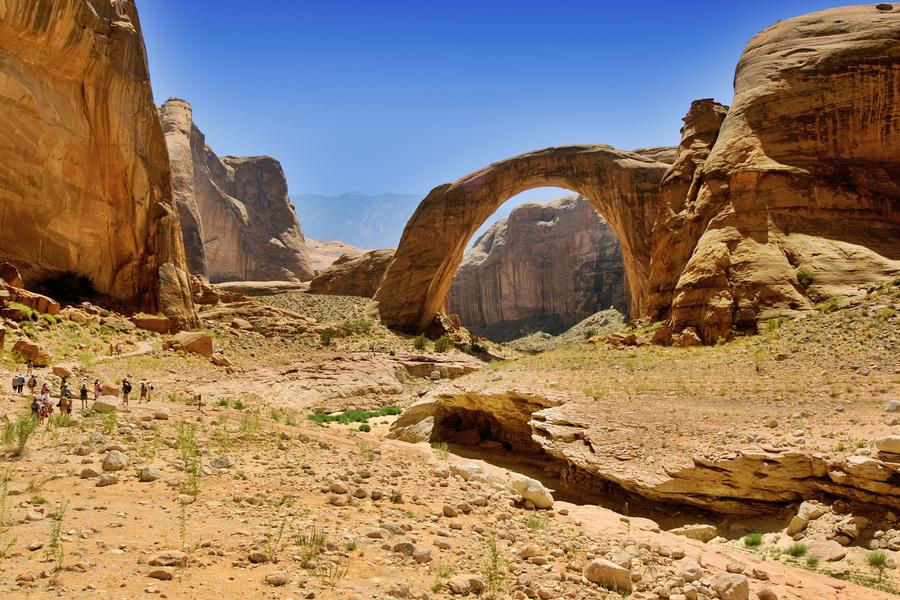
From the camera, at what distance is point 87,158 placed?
2141cm

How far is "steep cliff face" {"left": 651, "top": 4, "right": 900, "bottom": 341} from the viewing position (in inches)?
727

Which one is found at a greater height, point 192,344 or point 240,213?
point 240,213

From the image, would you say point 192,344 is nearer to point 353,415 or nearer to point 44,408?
point 353,415

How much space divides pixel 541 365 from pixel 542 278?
1902 inches

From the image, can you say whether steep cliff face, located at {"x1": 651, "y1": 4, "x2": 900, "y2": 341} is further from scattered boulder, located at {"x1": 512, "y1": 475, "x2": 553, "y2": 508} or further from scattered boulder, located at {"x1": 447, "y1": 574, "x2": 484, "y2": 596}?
scattered boulder, located at {"x1": 447, "y1": 574, "x2": 484, "y2": 596}

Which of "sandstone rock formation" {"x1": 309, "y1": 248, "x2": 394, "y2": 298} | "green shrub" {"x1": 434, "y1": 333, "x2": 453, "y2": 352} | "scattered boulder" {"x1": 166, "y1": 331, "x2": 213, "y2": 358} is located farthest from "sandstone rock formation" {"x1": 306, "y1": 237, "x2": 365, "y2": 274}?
"scattered boulder" {"x1": 166, "y1": 331, "x2": 213, "y2": 358}

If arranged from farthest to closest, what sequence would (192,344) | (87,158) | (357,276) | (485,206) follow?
(357,276)
(485,206)
(87,158)
(192,344)

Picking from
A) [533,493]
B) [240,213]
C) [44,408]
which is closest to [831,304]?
[533,493]

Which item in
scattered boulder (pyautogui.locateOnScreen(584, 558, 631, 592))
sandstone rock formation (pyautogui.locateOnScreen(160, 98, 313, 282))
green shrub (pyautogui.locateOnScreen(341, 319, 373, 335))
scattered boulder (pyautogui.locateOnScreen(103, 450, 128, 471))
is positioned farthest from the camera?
sandstone rock formation (pyautogui.locateOnScreen(160, 98, 313, 282))

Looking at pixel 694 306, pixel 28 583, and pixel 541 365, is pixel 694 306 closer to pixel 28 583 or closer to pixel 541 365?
pixel 541 365

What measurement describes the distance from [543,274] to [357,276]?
2877 centimetres

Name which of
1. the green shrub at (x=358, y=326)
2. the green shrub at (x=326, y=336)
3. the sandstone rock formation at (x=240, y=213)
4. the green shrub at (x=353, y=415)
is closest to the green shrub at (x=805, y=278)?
the green shrub at (x=353, y=415)

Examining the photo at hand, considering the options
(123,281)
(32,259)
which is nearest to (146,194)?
(123,281)

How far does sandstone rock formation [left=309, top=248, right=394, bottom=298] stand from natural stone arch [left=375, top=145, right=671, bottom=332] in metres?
8.00
